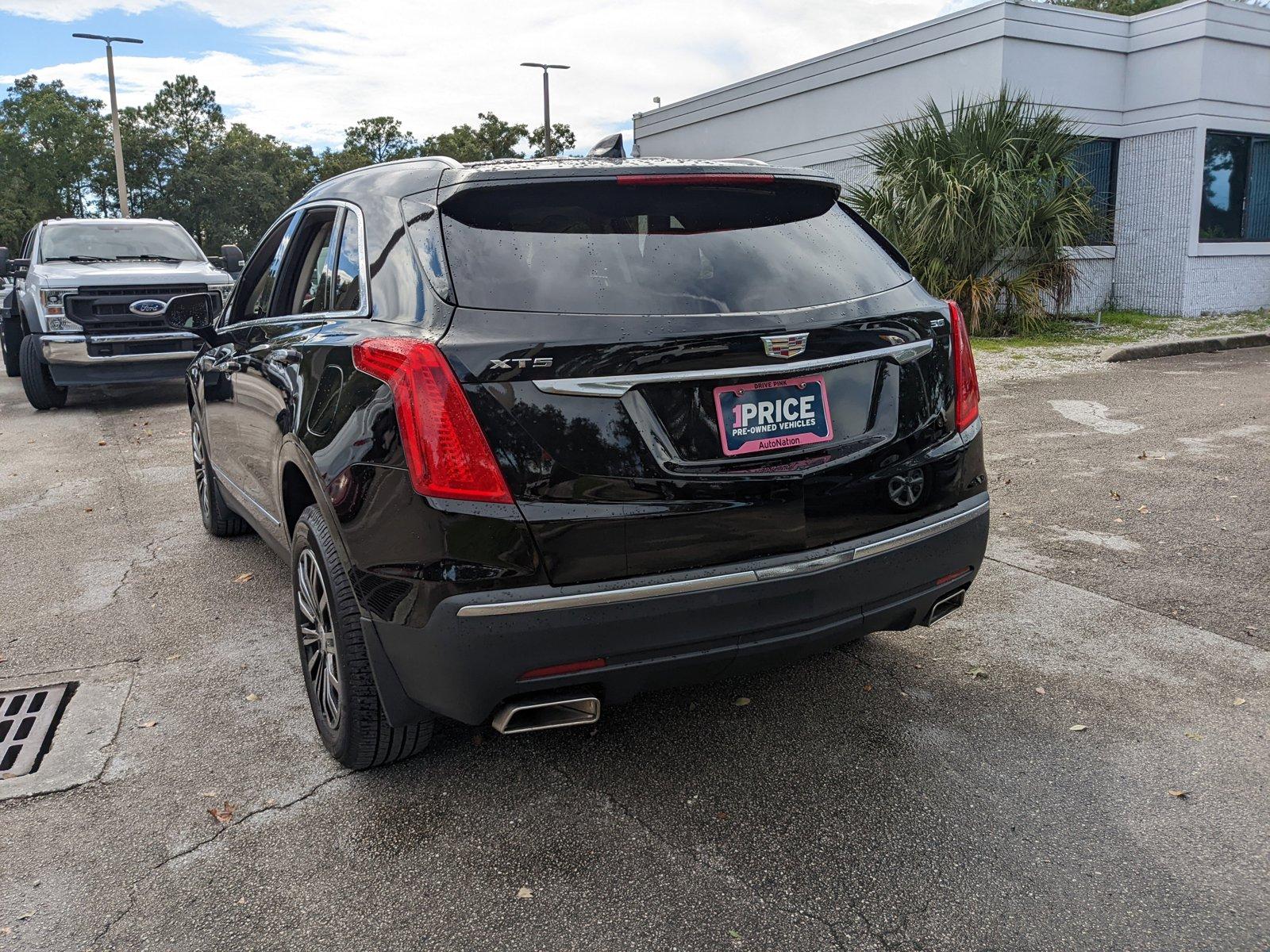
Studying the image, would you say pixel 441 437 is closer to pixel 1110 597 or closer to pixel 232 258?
pixel 1110 597

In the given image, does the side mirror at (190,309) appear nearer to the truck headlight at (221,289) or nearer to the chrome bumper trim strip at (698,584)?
the chrome bumper trim strip at (698,584)

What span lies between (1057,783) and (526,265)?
6.71 ft

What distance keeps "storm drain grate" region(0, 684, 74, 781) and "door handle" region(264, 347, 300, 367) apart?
142 cm

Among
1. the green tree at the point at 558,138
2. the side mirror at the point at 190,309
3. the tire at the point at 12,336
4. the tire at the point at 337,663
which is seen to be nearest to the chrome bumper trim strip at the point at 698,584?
the tire at the point at 337,663

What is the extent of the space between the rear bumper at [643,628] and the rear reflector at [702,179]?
106 cm

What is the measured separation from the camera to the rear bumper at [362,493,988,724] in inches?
96.4

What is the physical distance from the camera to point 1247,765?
9.71ft

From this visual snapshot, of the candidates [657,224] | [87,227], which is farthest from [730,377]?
[87,227]

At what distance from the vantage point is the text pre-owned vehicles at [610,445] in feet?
8.09

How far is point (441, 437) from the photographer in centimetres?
246

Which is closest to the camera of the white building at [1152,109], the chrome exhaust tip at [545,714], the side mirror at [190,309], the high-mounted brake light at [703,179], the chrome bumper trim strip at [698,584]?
the chrome bumper trim strip at [698,584]

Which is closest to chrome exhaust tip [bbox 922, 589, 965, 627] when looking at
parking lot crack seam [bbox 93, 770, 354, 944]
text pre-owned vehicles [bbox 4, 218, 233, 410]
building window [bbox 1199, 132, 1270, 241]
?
parking lot crack seam [bbox 93, 770, 354, 944]

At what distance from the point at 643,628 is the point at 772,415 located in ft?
2.07

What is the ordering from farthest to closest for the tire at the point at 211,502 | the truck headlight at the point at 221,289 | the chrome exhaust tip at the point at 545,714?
the truck headlight at the point at 221,289
the tire at the point at 211,502
the chrome exhaust tip at the point at 545,714
